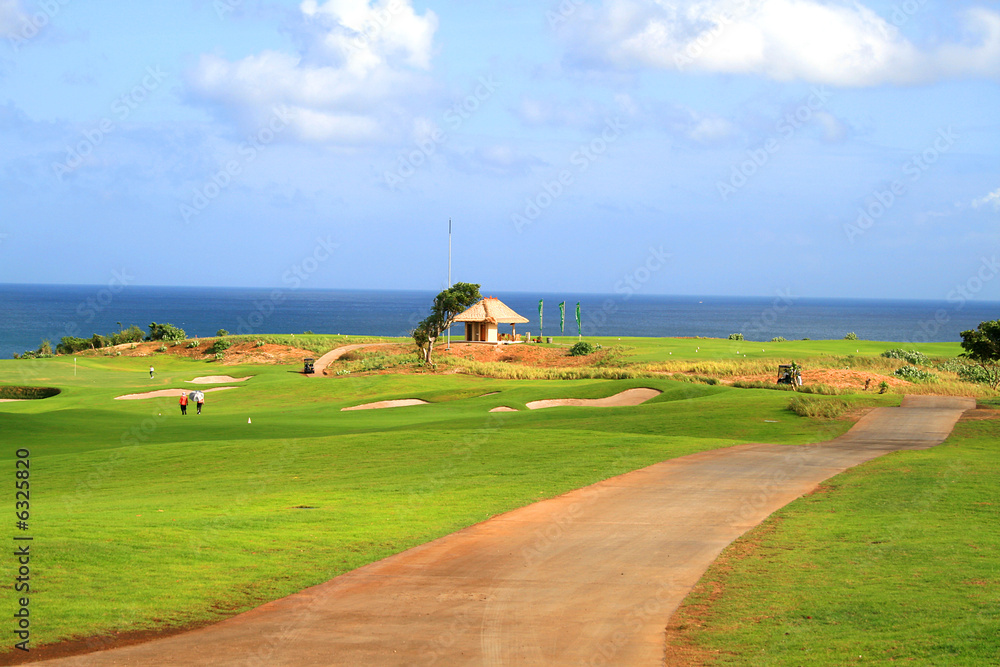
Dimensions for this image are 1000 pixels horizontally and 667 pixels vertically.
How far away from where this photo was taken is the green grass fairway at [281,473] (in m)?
10.2

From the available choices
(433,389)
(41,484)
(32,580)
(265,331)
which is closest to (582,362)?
(433,389)

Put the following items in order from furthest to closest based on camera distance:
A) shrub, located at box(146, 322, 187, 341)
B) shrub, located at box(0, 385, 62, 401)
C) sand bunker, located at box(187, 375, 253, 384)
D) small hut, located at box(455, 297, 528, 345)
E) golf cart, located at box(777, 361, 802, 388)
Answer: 1. shrub, located at box(146, 322, 187, 341)
2. small hut, located at box(455, 297, 528, 345)
3. sand bunker, located at box(187, 375, 253, 384)
4. shrub, located at box(0, 385, 62, 401)
5. golf cart, located at box(777, 361, 802, 388)

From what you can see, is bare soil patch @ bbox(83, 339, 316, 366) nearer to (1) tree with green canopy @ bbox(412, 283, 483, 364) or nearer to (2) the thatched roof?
(2) the thatched roof

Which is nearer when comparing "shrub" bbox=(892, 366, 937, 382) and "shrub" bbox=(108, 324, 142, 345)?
"shrub" bbox=(892, 366, 937, 382)

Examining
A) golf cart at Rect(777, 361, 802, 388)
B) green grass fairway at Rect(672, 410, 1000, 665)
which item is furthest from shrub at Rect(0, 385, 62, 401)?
green grass fairway at Rect(672, 410, 1000, 665)

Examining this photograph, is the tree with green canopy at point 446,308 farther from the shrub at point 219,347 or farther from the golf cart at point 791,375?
the shrub at point 219,347

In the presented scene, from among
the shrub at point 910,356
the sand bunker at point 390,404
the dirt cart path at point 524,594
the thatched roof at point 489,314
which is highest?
the thatched roof at point 489,314

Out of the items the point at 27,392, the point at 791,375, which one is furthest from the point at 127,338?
the point at 791,375

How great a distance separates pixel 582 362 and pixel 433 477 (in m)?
40.6

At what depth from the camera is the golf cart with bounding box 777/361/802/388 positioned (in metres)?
39.1

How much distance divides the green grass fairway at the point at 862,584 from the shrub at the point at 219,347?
2310 inches

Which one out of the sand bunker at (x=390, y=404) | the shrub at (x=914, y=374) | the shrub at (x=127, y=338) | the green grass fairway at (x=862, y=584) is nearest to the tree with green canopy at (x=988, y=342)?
the shrub at (x=914, y=374)

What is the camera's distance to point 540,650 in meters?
8.47

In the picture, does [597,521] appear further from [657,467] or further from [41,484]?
[41,484]
